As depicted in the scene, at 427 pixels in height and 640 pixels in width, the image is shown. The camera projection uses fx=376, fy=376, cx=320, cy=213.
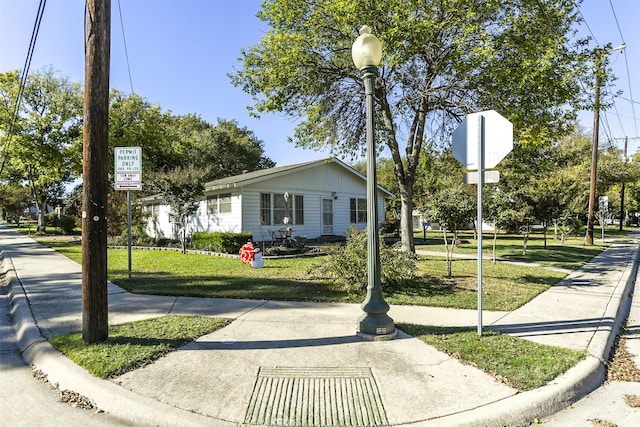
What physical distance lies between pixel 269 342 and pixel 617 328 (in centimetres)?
516

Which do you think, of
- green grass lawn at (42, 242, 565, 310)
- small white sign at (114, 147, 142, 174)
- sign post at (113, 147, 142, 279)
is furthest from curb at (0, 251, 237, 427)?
small white sign at (114, 147, 142, 174)

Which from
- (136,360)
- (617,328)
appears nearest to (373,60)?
(136,360)

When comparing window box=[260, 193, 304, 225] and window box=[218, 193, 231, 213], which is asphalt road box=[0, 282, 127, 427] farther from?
window box=[260, 193, 304, 225]

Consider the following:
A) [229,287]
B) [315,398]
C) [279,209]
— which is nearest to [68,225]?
[279,209]

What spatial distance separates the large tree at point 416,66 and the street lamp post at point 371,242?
15.5 feet

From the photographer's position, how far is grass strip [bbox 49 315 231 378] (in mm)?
3725

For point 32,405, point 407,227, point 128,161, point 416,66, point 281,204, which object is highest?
point 416,66

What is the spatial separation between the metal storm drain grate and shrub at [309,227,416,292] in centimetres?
345

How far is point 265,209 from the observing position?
17.9 meters

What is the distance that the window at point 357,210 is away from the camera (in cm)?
2303

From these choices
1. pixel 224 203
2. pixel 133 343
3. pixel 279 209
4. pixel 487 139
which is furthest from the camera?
pixel 279 209

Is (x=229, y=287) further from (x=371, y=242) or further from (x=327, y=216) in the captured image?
(x=327, y=216)

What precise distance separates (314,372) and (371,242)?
1.74 meters

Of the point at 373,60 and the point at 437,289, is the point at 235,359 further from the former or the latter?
the point at 437,289
